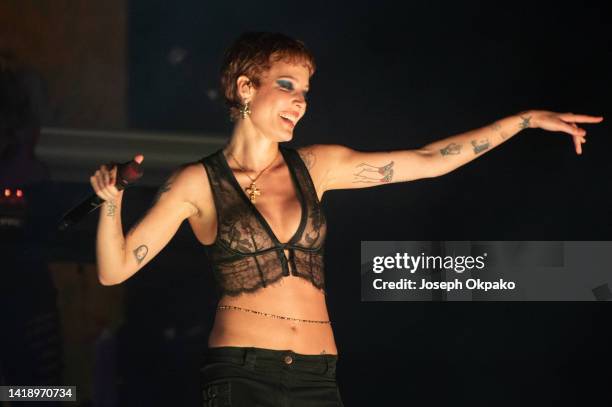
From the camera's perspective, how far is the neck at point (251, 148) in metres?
2.95

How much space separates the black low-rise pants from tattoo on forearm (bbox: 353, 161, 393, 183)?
671mm

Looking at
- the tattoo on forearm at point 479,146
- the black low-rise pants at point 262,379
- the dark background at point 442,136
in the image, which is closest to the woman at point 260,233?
the black low-rise pants at point 262,379

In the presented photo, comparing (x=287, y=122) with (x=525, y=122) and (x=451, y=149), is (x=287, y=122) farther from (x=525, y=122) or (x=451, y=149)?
(x=525, y=122)

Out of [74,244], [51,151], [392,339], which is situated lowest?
[392,339]

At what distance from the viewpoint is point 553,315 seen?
4355mm

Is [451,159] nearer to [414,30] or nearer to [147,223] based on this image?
[147,223]

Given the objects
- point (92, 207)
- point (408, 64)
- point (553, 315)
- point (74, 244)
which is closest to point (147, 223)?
point (92, 207)

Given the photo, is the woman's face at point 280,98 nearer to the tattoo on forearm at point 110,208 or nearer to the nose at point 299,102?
the nose at point 299,102

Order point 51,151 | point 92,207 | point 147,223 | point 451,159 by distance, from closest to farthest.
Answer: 1. point 92,207
2. point 147,223
3. point 451,159
4. point 51,151

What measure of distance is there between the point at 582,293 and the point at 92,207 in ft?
8.64

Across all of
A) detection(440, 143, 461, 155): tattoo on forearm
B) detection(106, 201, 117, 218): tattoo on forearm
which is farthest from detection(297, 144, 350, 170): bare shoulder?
detection(106, 201, 117, 218): tattoo on forearm

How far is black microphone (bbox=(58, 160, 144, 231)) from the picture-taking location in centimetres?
235

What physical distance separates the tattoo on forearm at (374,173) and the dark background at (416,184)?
126cm

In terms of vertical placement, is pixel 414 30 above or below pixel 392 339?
above
